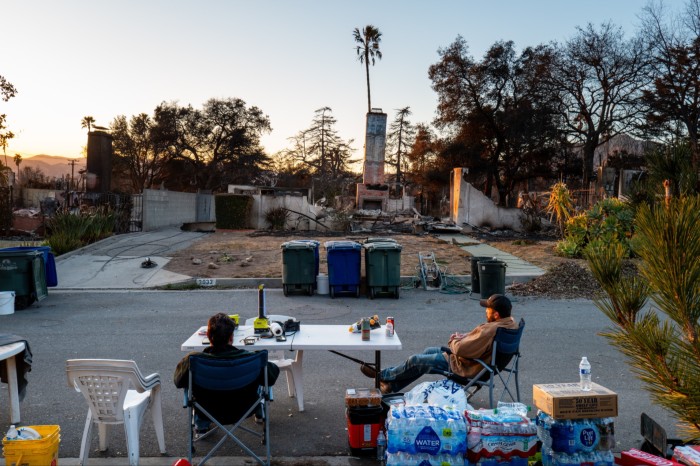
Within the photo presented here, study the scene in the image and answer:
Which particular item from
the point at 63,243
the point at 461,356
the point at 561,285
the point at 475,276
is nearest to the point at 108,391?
the point at 461,356

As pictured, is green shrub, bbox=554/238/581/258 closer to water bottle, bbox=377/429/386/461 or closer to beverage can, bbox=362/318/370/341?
beverage can, bbox=362/318/370/341

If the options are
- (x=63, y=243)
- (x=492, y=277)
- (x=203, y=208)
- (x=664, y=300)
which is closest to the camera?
(x=664, y=300)

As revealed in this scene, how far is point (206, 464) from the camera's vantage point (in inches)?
A: 173

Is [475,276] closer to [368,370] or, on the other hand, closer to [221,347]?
[368,370]

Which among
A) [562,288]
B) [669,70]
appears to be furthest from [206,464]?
[669,70]

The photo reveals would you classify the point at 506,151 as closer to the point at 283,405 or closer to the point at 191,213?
the point at 191,213

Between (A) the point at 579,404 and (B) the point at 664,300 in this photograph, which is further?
(A) the point at 579,404

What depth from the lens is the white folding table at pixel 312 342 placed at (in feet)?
16.8

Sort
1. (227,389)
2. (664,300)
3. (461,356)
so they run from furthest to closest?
(461,356) → (227,389) → (664,300)

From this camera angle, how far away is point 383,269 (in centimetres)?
1198

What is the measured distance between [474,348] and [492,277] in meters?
6.77

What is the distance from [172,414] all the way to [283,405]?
42.3 inches

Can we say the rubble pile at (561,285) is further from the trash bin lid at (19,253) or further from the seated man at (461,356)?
the trash bin lid at (19,253)

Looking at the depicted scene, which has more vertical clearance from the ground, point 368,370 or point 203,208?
point 203,208
